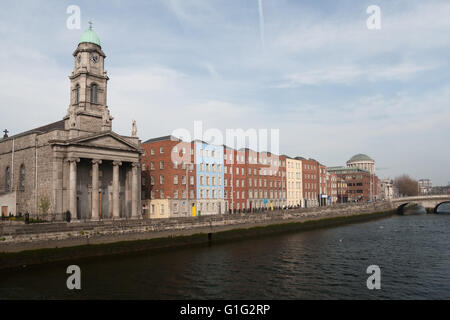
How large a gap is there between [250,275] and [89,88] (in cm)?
3894

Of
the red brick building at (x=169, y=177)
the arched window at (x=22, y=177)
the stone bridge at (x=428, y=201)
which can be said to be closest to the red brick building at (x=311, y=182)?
the stone bridge at (x=428, y=201)

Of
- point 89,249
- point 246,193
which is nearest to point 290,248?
point 89,249

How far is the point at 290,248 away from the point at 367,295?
20.2m

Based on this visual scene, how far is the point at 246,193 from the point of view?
8412 centimetres

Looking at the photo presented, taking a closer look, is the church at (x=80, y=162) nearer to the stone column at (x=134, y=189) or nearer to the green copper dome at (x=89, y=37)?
the stone column at (x=134, y=189)

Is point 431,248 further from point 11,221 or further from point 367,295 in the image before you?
point 11,221

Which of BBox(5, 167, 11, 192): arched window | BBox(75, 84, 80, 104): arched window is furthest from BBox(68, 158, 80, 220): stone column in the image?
BBox(5, 167, 11, 192): arched window

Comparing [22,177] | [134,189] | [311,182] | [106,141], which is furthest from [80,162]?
[311,182]

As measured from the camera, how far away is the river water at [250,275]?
23.5 meters

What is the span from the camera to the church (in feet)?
149

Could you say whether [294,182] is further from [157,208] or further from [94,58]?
[94,58]

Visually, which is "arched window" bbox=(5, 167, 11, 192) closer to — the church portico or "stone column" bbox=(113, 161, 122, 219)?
the church portico

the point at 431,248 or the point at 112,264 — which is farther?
the point at 431,248

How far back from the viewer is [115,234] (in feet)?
129
